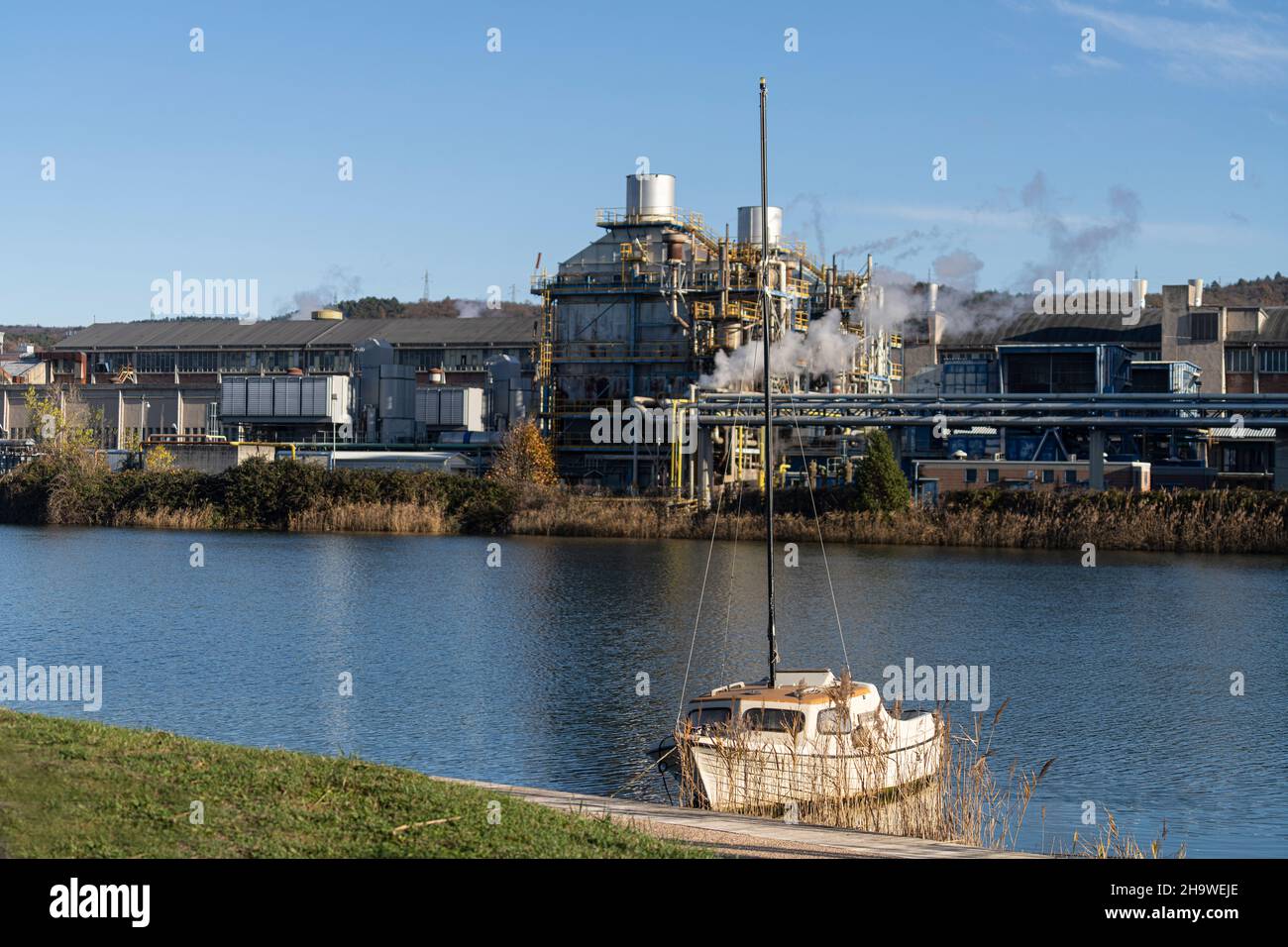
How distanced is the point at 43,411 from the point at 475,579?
2305 inches

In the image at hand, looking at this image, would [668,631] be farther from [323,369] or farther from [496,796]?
[323,369]

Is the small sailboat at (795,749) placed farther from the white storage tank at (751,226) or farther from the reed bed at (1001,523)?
the white storage tank at (751,226)

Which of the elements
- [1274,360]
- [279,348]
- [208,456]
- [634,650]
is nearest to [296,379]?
[208,456]

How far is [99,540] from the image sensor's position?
244 ft

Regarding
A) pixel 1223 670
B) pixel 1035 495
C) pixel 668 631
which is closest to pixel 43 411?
pixel 1035 495

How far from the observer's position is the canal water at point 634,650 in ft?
87.7

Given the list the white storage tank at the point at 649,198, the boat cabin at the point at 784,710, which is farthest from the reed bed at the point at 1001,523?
the boat cabin at the point at 784,710

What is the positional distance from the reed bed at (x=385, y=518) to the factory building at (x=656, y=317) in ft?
40.3

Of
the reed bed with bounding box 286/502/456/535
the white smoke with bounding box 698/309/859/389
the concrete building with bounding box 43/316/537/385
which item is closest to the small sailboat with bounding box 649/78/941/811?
the reed bed with bounding box 286/502/456/535

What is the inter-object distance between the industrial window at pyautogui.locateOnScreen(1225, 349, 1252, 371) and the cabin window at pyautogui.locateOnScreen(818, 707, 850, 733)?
99488 millimetres

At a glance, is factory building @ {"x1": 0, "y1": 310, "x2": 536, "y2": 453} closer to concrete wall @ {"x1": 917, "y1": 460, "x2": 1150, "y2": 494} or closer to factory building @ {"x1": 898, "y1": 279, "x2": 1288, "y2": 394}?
factory building @ {"x1": 898, "y1": 279, "x2": 1288, "y2": 394}

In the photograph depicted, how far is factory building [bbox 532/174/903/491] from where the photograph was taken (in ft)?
292

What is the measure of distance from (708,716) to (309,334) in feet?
427
